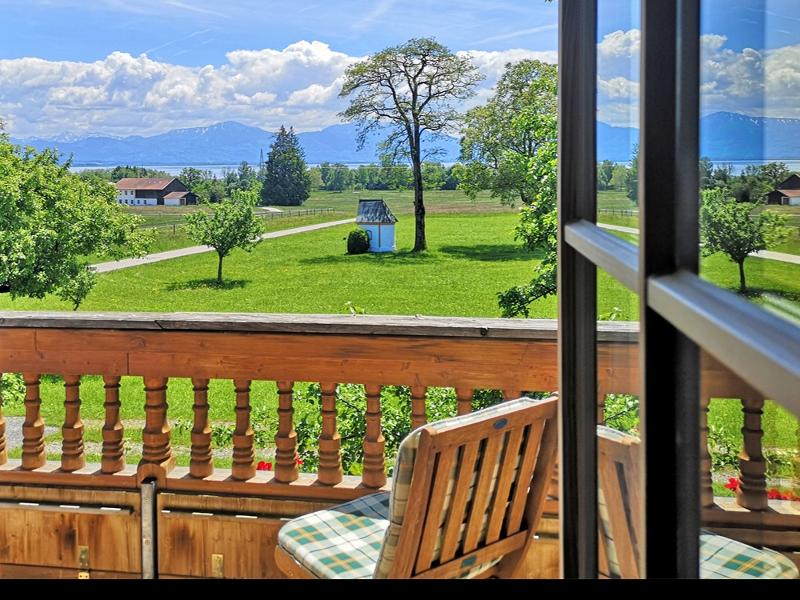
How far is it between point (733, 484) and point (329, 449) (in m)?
1.70

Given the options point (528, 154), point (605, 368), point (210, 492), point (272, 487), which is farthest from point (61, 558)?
point (528, 154)

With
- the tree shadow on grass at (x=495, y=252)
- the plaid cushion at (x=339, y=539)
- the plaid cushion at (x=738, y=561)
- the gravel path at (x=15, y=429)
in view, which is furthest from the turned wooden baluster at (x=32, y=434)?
the tree shadow on grass at (x=495, y=252)

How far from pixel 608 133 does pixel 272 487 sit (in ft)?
5.11

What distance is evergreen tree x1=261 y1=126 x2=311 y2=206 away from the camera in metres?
7.80

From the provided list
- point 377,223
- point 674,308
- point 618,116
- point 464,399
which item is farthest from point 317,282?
point 674,308

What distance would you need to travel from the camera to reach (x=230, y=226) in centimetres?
768

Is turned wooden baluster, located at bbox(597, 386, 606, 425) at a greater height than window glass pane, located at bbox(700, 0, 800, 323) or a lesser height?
lesser

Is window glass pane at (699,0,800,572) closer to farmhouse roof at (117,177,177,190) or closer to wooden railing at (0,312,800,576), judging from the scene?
wooden railing at (0,312,800,576)

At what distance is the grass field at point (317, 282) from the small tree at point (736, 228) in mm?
6033

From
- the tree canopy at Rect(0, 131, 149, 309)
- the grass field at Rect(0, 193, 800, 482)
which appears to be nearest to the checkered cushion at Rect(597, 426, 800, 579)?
the grass field at Rect(0, 193, 800, 482)

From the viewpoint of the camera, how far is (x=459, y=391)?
187cm

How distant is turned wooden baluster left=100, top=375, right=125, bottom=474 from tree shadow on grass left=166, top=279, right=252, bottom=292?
5652 millimetres

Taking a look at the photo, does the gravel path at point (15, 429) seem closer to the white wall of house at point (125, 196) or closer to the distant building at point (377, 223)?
the white wall of house at point (125, 196)

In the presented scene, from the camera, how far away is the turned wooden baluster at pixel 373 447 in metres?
1.94
